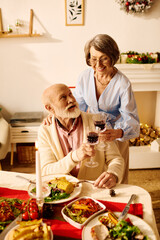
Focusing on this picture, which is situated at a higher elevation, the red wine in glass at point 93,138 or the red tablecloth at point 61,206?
the red wine in glass at point 93,138

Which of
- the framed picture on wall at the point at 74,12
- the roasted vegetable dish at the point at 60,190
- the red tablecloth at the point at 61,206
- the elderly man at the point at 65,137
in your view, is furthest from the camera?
the framed picture on wall at the point at 74,12

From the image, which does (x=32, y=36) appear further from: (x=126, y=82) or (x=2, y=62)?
(x=126, y=82)

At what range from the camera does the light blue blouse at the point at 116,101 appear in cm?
189

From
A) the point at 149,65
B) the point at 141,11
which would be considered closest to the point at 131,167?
the point at 149,65

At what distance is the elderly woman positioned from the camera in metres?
1.80

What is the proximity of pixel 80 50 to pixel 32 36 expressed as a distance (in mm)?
746

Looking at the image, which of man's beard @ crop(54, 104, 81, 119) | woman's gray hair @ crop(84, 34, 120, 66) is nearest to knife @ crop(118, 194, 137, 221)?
man's beard @ crop(54, 104, 81, 119)

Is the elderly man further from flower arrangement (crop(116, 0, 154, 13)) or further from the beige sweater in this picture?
flower arrangement (crop(116, 0, 154, 13))

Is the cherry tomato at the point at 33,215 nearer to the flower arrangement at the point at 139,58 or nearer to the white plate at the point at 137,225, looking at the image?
the white plate at the point at 137,225

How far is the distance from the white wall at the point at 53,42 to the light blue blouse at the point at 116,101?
1722mm

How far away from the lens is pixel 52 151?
1.67 meters

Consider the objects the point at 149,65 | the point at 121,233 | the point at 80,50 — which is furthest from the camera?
the point at 80,50

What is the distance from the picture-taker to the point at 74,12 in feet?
11.5

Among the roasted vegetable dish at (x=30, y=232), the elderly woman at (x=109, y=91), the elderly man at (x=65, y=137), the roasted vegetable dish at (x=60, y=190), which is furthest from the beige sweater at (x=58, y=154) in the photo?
the roasted vegetable dish at (x=30, y=232)
